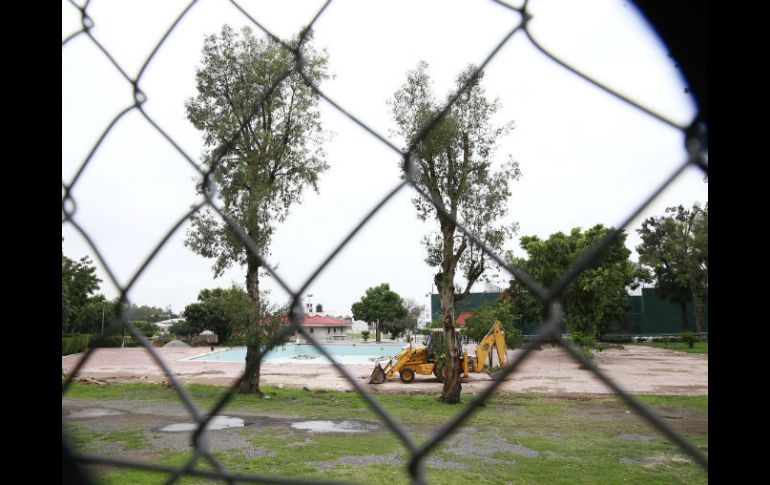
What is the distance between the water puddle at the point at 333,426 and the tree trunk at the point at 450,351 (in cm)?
176

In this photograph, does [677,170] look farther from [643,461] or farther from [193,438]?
[643,461]

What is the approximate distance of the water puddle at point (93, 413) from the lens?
220 inches

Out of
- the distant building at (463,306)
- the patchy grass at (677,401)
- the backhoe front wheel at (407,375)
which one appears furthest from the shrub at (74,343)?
the patchy grass at (677,401)

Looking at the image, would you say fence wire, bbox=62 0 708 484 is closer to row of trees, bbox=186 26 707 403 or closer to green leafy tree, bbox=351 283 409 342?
row of trees, bbox=186 26 707 403

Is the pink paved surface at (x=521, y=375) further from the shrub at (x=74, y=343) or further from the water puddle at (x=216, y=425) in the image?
the water puddle at (x=216, y=425)

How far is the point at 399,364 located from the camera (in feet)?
28.4

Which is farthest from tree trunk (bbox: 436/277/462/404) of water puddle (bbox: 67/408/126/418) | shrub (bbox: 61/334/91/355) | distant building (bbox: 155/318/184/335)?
distant building (bbox: 155/318/184/335)

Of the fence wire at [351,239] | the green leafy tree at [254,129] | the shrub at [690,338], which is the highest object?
the green leafy tree at [254,129]

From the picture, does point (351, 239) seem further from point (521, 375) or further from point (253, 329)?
point (521, 375)

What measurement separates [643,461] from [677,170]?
161 inches

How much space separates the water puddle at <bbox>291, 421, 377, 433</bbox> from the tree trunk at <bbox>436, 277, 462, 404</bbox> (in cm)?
176

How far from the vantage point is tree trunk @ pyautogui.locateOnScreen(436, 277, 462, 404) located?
6.29 meters

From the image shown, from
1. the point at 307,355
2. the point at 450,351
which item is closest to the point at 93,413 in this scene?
the point at 450,351
